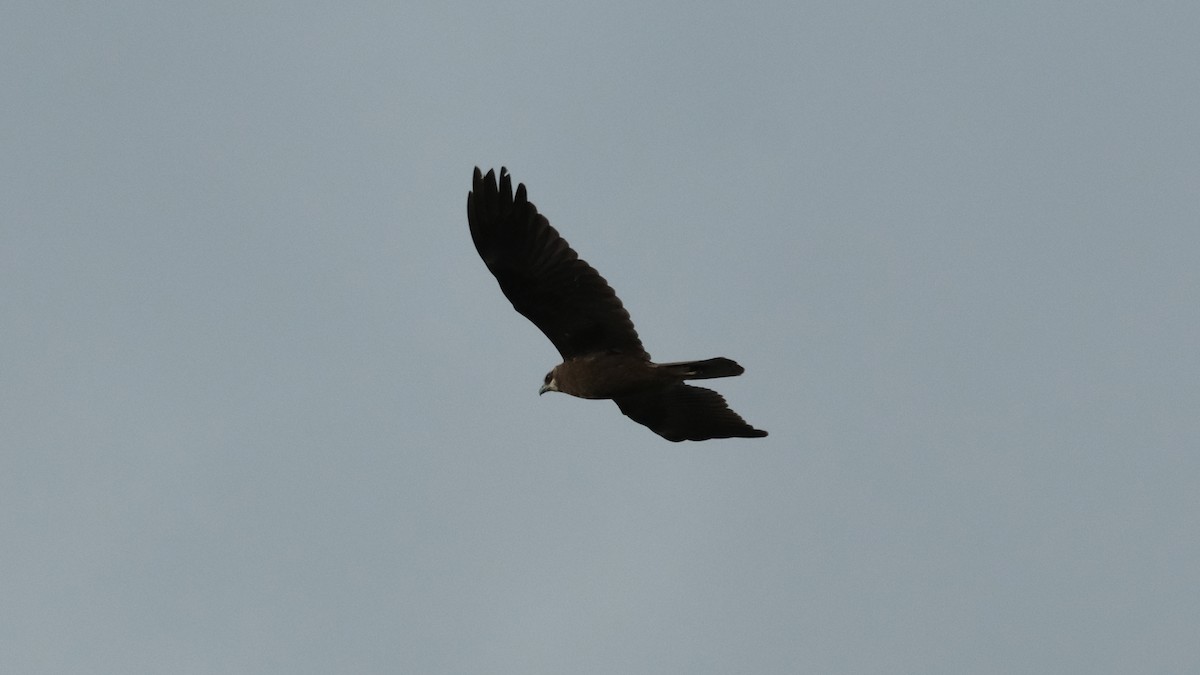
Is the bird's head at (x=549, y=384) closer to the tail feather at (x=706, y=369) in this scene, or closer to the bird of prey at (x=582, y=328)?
the bird of prey at (x=582, y=328)

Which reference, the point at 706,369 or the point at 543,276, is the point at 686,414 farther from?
the point at 543,276

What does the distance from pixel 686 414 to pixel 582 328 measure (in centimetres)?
157

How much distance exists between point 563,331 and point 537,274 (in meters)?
0.78

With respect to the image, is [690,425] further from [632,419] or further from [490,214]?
[490,214]

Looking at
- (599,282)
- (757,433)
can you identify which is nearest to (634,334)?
(599,282)

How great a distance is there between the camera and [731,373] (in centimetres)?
1466

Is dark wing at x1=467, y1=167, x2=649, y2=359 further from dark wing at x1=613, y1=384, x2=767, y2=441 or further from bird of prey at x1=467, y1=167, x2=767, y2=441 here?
dark wing at x1=613, y1=384, x2=767, y2=441

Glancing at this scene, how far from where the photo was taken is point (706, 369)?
14.7 meters

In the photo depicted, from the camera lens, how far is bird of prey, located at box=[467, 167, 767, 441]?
1465 cm

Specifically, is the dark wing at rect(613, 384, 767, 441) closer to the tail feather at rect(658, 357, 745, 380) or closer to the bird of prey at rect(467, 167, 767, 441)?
the bird of prey at rect(467, 167, 767, 441)

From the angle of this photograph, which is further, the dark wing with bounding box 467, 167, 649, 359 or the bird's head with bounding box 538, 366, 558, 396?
the bird's head with bounding box 538, 366, 558, 396

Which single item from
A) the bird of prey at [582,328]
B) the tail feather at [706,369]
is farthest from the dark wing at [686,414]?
the tail feather at [706,369]

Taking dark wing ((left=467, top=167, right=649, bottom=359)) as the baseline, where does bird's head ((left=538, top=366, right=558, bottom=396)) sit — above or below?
below

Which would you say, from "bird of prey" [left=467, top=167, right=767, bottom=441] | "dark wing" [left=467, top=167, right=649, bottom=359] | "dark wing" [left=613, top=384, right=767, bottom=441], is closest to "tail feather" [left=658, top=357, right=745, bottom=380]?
"bird of prey" [left=467, top=167, right=767, bottom=441]
